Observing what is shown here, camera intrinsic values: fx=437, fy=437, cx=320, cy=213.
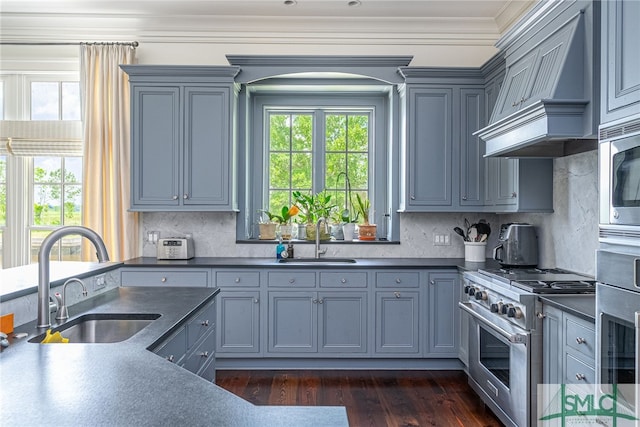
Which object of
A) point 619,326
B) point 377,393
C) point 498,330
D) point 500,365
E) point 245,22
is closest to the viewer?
point 619,326

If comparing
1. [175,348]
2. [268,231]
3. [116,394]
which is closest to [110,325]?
[175,348]

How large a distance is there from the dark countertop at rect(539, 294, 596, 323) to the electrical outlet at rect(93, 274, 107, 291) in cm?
236

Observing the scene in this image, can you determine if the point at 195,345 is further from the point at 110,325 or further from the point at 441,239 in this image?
the point at 441,239

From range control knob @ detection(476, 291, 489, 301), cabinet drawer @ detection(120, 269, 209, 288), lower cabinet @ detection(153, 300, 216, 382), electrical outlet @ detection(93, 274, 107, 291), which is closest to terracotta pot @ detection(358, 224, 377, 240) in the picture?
range control knob @ detection(476, 291, 489, 301)

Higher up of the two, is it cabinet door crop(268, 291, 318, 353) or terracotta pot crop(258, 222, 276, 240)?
terracotta pot crop(258, 222, 276, 240)

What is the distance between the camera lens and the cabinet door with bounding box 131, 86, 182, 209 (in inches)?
151

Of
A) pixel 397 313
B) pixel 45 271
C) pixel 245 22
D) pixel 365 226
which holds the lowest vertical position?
pixel 397 313

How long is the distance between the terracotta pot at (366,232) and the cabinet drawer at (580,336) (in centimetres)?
225

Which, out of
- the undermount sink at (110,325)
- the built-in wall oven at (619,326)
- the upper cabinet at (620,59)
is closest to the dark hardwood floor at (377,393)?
the built-in wall oven at (619,326)

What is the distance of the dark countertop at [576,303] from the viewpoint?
6.51 feet

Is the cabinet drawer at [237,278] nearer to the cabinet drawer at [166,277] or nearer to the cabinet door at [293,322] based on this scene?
the cabinet drawer at [166,277]

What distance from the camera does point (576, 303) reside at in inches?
87.0

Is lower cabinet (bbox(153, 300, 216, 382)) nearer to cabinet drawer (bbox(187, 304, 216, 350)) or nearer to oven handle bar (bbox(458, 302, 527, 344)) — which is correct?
cabinet drawer (bbox(187, 304, 216, 350))

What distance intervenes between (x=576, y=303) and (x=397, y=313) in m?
1.64
